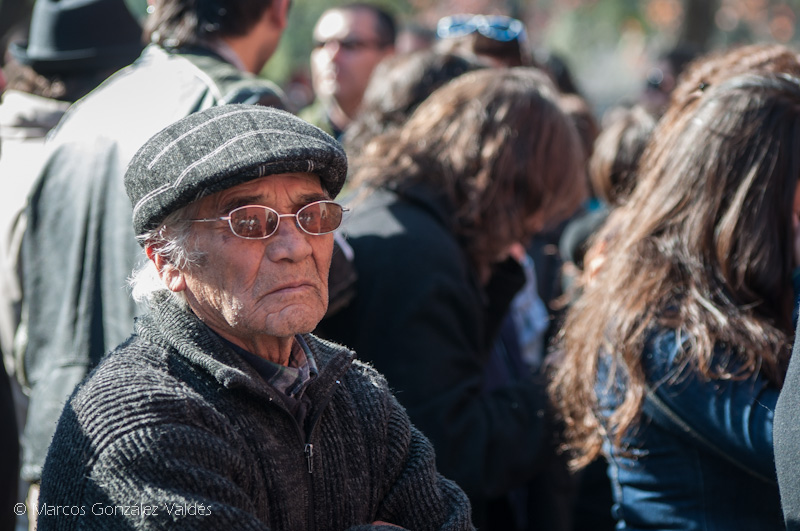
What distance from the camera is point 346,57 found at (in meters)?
5.68

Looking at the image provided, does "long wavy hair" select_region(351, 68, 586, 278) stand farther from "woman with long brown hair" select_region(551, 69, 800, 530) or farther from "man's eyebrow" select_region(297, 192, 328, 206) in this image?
"man's eyebrow" select_region(297, 192, 328, 206)

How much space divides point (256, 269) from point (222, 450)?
0.37 meters

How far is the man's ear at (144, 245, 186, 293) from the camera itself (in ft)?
6.10

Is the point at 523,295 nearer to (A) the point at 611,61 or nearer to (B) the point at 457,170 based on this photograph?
(B) the point at 457,170

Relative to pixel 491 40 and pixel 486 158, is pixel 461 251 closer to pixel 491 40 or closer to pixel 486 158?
pixel 486 158

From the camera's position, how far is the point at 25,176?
10.1 ft

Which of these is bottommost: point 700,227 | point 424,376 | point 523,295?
point 523,295

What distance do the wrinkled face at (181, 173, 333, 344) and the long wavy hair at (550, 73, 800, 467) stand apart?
958mm

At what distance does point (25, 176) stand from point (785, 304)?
2460 millimetres

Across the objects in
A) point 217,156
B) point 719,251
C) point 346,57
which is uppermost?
point 217,156

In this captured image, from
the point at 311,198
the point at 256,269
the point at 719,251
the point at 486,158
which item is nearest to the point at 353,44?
the point at 486,158

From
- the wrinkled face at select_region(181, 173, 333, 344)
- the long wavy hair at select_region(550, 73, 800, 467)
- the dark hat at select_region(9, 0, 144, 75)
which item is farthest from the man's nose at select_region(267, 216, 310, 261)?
the dark hat at select_region(9, 0, 144, 75)

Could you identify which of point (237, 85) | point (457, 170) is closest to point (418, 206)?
point (457, 170)

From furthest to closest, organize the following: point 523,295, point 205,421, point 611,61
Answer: point 611,61
point 523,295
point 205,421
